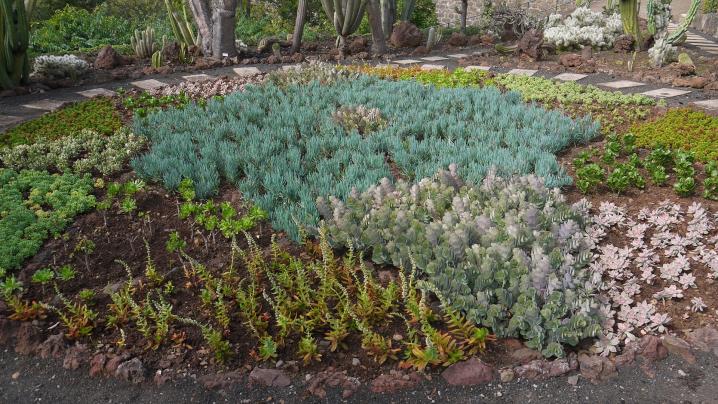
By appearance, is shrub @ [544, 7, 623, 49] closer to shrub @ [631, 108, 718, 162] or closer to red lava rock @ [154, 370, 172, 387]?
shrub @ [631, 108, 718, 162]

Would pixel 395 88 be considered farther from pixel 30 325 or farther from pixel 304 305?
pixel 30 325

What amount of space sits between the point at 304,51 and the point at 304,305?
32.0 feet

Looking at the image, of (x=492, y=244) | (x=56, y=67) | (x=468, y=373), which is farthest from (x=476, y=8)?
(x=468, y=373)

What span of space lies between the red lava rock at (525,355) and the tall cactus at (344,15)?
30.7 ft

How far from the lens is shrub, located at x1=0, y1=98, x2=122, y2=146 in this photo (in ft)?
20.4

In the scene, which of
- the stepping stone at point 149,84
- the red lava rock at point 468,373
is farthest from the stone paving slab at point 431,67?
the red lava rock at point 468,373

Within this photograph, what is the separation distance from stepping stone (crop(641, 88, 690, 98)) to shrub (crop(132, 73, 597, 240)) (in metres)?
2.04

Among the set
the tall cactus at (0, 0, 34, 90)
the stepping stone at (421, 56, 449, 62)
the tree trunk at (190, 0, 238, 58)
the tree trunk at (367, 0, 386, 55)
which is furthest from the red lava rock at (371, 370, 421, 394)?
the tree trunk at (367, 0, 386, 55)

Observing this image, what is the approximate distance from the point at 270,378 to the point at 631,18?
10.3 meters

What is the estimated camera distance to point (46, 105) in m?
7.95

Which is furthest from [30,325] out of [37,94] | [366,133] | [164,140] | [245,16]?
[245,16]

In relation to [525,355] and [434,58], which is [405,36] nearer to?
[434,58]

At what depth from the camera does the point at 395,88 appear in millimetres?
7781

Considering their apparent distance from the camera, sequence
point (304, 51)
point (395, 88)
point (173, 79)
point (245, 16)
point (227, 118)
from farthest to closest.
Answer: point (245, 16)
point (304, 51)
point (173, 79)
point (395, 88)
point (227, 118)
